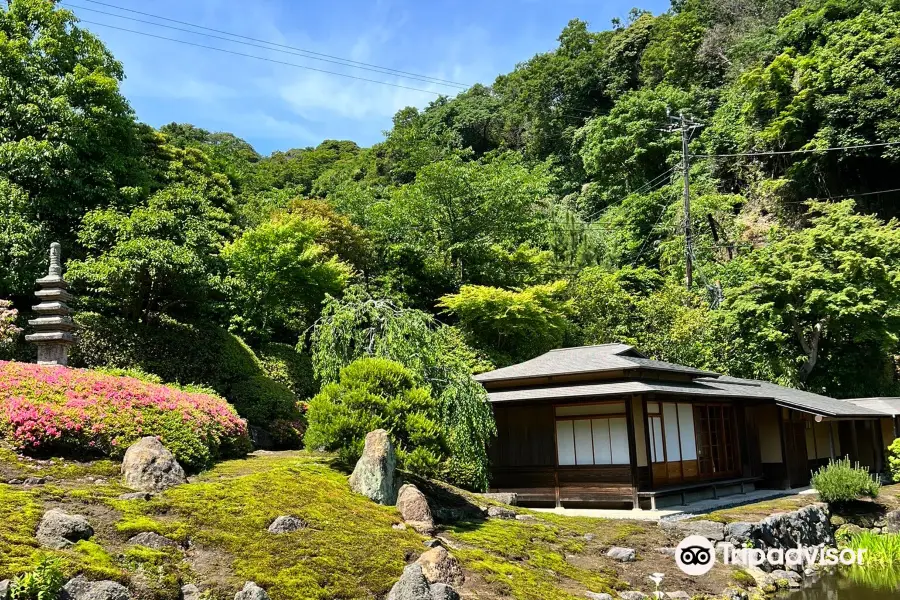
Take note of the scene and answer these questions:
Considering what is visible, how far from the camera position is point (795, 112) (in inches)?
1048

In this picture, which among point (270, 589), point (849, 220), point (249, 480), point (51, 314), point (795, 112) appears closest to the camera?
point (270, 589)

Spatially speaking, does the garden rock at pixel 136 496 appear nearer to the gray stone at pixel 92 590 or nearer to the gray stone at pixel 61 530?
the gray stone at pixel 61 530

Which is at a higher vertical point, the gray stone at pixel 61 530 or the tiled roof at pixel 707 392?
the tiled roof at pixel 707 392

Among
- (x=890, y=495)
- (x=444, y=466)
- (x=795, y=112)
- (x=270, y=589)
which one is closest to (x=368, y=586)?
(x=270, y=589)

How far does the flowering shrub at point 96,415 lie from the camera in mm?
7898

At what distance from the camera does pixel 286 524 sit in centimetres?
677

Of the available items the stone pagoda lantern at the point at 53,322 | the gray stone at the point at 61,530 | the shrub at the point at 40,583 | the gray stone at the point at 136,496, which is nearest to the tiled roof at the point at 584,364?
the stone pagoda lantern at the point at 53,322

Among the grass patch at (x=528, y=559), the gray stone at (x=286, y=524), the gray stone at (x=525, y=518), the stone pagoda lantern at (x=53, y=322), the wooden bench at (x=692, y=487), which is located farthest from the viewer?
the wooden bench at (x=692, y=487)

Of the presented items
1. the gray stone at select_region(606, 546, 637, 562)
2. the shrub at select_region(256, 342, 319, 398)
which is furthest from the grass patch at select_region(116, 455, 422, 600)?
the shrub at select_region(256, 342, 319, 398)

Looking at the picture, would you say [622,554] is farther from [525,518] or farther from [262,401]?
[262,401]

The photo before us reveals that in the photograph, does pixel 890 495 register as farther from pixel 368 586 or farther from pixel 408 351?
pixel 368 586

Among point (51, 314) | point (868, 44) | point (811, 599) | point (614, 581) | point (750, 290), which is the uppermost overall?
point (868, 44)

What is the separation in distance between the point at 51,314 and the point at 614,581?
10504mm

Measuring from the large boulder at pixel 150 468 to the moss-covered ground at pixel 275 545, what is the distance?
0.22 metres
